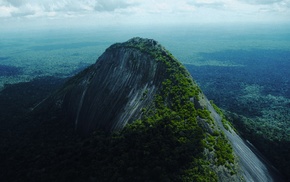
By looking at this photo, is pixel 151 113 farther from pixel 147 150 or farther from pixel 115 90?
pixel 115 90

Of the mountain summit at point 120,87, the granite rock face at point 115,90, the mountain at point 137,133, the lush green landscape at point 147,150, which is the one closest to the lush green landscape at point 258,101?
the mountain at point 137,133

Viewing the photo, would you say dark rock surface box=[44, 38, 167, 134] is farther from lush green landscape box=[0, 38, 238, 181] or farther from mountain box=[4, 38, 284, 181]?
lush green landscape box=[0, 38, 238, 181]

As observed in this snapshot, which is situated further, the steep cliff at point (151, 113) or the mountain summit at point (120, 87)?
the mountain summit at point (120, 87)

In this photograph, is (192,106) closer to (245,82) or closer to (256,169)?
(256,169)

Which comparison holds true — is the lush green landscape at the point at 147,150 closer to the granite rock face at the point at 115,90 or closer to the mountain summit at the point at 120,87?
the mountain summit at the point at 120,87

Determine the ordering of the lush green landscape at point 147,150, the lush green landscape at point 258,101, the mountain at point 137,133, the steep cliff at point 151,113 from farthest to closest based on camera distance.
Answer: the lush green landscape at point 258,101, the mountain at point 137,133, the steep cliff at point 151,113, the lush green landscape at point 147,150

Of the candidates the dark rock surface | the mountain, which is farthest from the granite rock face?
the mountain

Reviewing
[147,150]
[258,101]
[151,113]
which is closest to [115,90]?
[151,113]

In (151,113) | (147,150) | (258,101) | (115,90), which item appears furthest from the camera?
(258,101)

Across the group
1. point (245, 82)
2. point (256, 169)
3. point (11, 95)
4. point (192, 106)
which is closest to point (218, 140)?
point (192, 106)
